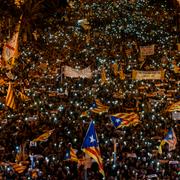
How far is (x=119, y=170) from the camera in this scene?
1698cm

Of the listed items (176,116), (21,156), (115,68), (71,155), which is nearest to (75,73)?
(115,68)

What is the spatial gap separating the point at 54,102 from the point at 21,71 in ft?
17.4

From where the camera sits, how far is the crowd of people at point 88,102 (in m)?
17.4

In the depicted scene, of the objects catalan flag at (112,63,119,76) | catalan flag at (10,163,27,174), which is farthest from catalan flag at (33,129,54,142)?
catalan flag at (112,63,119,76)

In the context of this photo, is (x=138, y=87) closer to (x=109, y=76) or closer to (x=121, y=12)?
(x=109, y=76)

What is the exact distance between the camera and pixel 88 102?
23562 millimetres

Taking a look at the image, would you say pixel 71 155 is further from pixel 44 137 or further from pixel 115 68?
pixel 115 68

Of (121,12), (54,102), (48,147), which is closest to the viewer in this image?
(48,147)

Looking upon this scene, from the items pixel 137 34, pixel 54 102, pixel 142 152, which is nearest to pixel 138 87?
pixel 54 102

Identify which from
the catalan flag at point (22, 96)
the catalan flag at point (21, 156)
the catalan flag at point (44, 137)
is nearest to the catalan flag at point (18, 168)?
the catalan flag at point (21, 156)

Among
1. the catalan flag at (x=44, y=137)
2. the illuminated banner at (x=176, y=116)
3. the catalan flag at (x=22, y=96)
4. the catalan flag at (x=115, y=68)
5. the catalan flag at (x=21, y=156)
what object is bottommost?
the catalan flag at (x=21, y=156)

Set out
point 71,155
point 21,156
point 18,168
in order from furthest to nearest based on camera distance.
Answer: point 21,156 → point 71,155 → point 18,168

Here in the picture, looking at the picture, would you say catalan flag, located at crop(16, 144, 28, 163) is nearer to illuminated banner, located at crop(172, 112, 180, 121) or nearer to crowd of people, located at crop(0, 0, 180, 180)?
crowd of people, located at crop(0, 0, 180, 180)

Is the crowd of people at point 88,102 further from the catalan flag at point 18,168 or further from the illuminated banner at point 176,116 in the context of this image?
the illuminated banner at point 176,116
